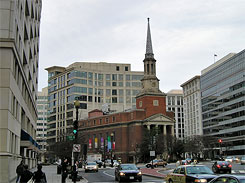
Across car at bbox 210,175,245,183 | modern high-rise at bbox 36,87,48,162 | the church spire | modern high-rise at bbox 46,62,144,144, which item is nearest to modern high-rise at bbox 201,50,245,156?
the church spire

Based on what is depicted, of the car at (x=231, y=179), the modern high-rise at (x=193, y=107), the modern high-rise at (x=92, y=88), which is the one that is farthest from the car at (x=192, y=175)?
the modern high-rise at (x=193, y=107)

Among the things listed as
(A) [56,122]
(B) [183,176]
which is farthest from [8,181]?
(A) [56,122]

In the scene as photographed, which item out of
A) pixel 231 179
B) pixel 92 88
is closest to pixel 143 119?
pixel 92 88

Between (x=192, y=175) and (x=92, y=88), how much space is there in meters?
128

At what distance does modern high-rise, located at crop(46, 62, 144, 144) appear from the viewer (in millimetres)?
141500

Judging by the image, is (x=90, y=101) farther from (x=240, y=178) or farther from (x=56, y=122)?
(x=240, y=178)

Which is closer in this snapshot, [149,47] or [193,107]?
[149,47]

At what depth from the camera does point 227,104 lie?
12256cm

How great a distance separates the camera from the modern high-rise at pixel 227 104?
113 meters

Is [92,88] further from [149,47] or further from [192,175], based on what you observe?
[192,175]

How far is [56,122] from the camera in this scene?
15275 centimetres

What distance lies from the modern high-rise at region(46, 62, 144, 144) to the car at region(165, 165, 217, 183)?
12167 cm

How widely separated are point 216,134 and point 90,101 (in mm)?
50829

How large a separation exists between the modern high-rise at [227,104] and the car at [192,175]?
96.8m
